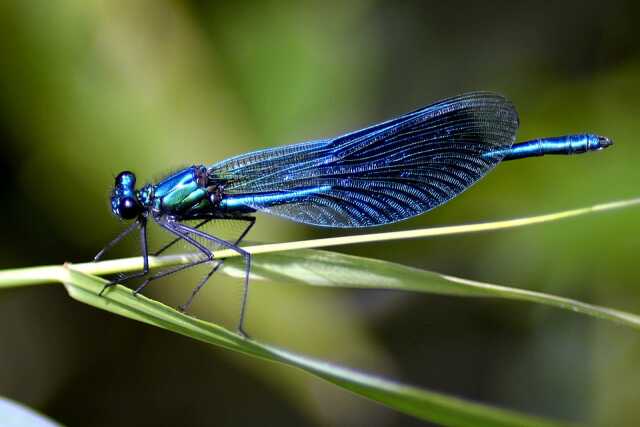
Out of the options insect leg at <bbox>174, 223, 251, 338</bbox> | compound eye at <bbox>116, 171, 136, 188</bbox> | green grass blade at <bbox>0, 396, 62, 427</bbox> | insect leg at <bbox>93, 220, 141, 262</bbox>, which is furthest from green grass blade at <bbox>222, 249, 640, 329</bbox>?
compound eye at <bbox>116, 171, 136, 188</bbox>

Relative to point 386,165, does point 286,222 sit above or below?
below

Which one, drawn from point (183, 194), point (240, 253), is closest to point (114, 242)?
point (183, 194)

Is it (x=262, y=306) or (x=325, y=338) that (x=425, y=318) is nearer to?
→ (x=325, y=338)

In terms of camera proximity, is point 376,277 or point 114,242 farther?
point 114,242

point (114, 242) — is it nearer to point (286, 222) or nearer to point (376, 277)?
point (376, 277)

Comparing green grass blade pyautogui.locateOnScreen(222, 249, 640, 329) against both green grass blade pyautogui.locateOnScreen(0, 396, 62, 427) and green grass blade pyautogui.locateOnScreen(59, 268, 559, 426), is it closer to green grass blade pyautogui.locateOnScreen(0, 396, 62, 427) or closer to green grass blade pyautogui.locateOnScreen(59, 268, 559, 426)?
green grass blade pyautogui.locateOnScreen(59, 268, 559, 426)

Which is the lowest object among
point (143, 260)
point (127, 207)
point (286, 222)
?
point (143, 260)

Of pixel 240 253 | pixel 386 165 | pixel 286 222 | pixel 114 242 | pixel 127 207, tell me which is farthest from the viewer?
pixel 286 222

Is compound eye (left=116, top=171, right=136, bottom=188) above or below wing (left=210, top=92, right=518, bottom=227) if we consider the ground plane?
below
